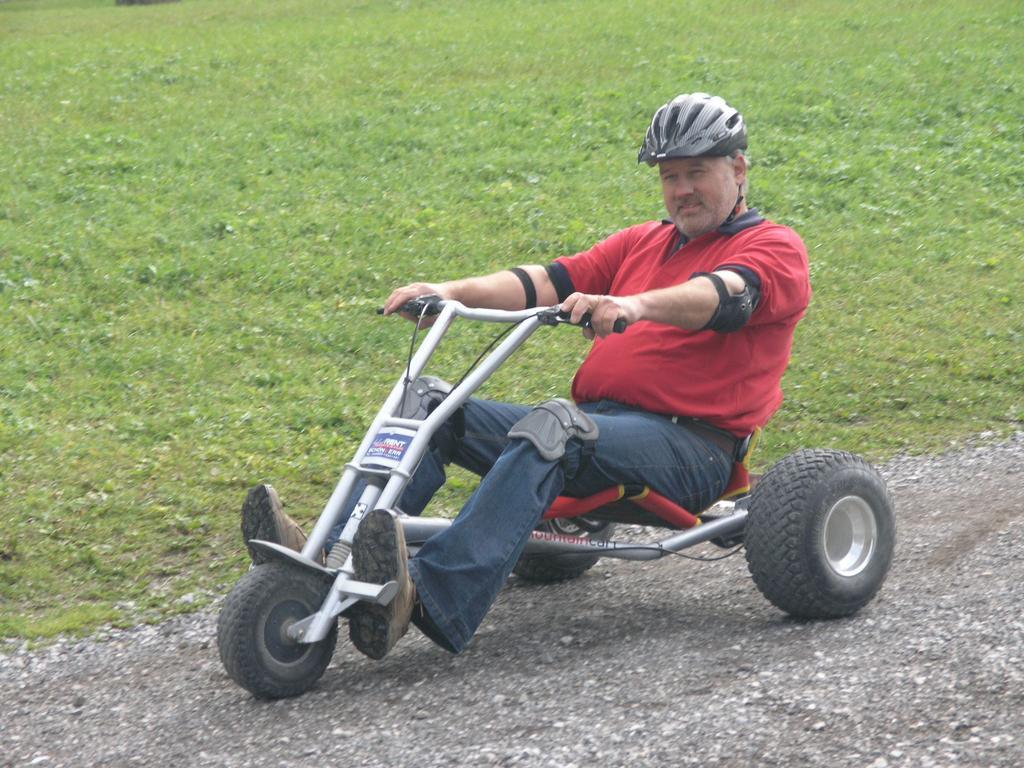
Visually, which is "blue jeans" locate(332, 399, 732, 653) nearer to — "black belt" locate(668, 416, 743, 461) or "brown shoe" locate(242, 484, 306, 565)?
"black belt" locate(668, 416, 743, 461)

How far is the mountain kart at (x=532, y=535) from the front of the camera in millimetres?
3992

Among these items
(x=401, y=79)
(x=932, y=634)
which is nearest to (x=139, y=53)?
(x=401, y=79)

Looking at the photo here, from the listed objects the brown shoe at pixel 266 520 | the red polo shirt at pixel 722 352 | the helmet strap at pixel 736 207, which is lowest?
the brown shoe at pixel 266 520

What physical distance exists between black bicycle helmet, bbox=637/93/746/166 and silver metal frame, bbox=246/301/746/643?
0.80 meters

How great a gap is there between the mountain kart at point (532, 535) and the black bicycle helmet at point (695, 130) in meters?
0.80

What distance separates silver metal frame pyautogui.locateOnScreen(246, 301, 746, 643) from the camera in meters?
4.01

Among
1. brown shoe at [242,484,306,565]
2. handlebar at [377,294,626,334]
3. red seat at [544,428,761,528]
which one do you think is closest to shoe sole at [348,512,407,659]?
brown shoe at [242,484,306,565]

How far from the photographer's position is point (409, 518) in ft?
14.6

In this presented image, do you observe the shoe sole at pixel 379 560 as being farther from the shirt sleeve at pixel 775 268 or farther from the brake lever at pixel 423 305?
the shirt sleeve at pixel 775 268

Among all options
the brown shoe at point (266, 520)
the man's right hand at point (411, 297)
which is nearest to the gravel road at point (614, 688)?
the brown shoe at point (266, 520)

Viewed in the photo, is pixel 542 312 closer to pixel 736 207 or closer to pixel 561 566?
pixel 736 207

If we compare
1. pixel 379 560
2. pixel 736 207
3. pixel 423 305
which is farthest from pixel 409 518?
pixel 736 207

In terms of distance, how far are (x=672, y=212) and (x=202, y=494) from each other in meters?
2.75

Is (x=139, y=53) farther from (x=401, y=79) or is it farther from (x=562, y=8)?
(x=562, y=8)
